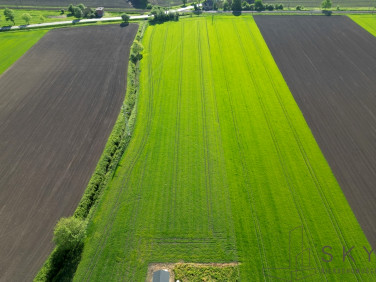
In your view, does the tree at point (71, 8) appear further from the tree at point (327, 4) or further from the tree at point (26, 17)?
the tree at point (327, 4)

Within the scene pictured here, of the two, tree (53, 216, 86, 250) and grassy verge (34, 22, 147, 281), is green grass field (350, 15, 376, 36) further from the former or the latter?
tree (53, 216, 86, 250)

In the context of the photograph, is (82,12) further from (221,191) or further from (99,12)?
(221,191)

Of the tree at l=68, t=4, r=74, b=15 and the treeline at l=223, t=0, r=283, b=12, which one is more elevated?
the tree at l=68, t=4, r=74, b=15

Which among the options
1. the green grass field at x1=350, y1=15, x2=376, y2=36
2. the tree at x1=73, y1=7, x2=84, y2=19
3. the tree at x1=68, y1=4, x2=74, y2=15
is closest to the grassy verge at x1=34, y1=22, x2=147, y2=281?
the tree at x1=73, y1=7, x2=84, y2=19

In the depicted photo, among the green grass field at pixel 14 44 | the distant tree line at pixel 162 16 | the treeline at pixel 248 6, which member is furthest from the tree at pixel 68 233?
the treeline at pixel 248 6

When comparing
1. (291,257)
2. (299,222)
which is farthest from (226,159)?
(291,257)

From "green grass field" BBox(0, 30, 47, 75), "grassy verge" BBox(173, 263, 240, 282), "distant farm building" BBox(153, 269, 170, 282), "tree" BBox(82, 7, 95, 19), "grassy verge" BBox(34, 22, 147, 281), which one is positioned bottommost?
"grassy verge" BBox(173, 263, 240, 282)

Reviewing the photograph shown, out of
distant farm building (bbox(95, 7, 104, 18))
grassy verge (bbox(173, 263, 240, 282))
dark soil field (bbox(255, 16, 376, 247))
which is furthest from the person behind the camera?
distant farm building (bbox(95, 7, 104, 18))
